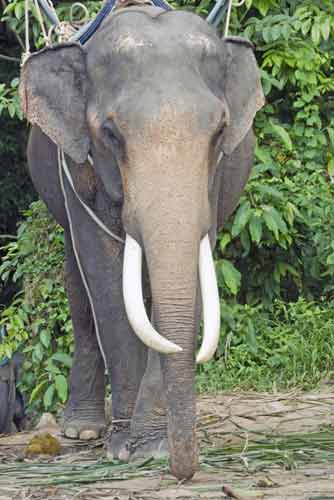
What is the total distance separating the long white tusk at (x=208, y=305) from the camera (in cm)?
407

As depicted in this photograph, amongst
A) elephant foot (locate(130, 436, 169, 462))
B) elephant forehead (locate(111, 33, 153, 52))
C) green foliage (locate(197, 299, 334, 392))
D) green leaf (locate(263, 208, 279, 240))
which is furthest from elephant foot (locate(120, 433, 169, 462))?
green leaf (locate(263, 208, 279, 240))

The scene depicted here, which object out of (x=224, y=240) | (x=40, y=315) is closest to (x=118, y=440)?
(x=224, y=240)

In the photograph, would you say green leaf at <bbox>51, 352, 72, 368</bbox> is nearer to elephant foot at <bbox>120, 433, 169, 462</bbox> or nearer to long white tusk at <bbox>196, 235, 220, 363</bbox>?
elephant foot at <bbox>120, 433, 169, 462</bbox>

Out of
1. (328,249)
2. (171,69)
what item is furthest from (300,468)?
(328,249)

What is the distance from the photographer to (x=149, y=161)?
441 centimetres

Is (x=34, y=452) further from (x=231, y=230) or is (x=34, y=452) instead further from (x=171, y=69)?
(x=231, y=230)

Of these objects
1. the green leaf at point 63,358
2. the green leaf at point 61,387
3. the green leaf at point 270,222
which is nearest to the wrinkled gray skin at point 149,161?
the green leaf at point 270,222

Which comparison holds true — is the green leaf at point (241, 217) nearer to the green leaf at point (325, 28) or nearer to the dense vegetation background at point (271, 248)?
the dense vegetation background at point (271, 248)

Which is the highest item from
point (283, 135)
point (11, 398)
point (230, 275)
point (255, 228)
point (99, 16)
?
point (99, 16)

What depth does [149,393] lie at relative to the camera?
4922 mm

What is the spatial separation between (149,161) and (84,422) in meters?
1.94

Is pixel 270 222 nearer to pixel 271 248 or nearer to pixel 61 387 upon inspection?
pixel 271 248

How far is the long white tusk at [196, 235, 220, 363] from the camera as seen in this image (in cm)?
407

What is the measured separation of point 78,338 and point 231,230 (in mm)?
1587
